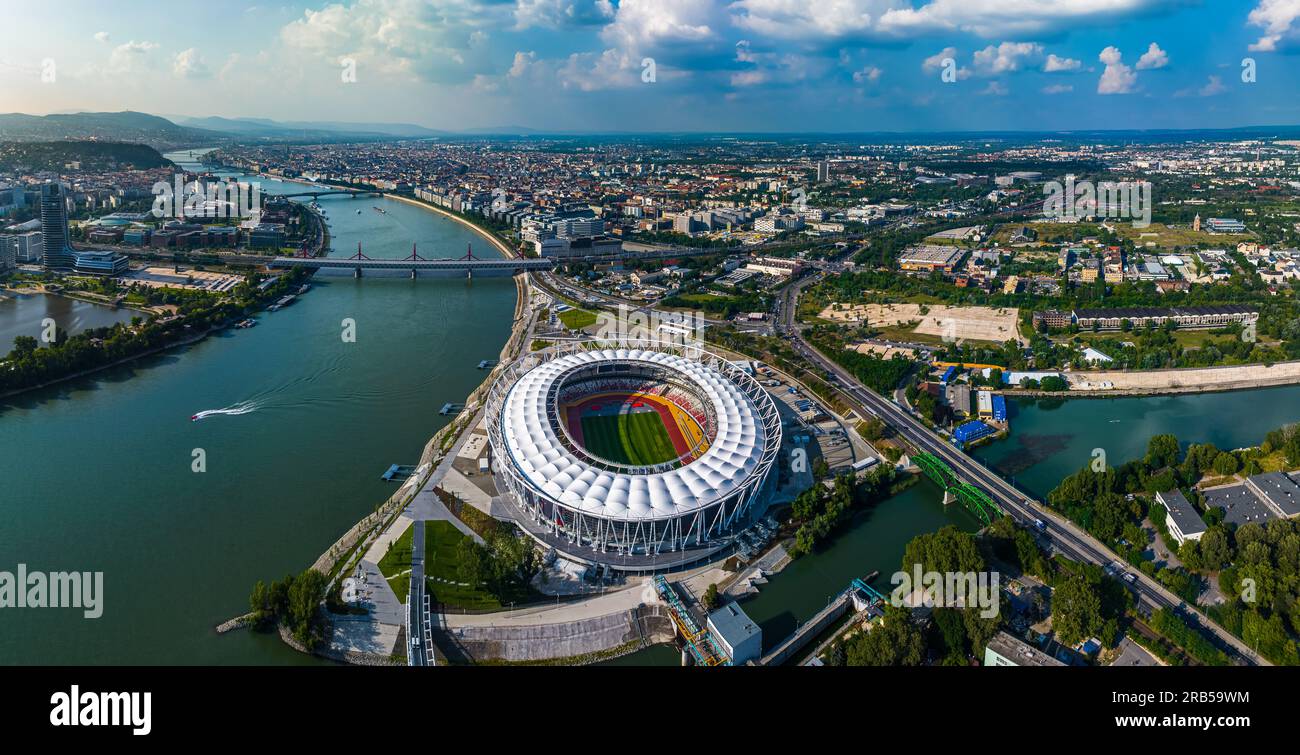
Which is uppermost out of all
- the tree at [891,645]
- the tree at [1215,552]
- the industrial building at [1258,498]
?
the industrial building at [1258,498]

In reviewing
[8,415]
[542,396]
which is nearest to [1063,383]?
[542,396]

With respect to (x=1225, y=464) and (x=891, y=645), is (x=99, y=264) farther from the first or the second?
(x=1225, y=464)

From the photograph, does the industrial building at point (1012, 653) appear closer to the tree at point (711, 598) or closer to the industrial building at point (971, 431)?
the tree at point (711, 598)

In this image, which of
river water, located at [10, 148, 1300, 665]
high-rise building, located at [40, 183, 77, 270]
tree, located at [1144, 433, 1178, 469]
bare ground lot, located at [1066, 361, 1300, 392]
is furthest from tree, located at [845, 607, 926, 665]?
high-rise building, located at [40, 183, 77, 270]

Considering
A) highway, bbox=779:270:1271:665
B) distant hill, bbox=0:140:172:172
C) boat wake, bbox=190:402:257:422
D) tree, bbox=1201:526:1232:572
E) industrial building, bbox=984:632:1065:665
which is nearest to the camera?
industrial building, bbox=984:632:1065:665

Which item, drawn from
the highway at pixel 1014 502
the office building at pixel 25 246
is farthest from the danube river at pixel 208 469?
the office building at pixel 25 246

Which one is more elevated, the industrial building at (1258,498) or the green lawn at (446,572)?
the industrial building at (1258,498)

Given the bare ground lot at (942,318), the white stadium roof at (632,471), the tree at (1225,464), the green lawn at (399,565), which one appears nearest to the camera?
the green lawn at (399,565)

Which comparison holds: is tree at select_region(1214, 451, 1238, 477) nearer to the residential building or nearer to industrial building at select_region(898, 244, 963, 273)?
the residential building
